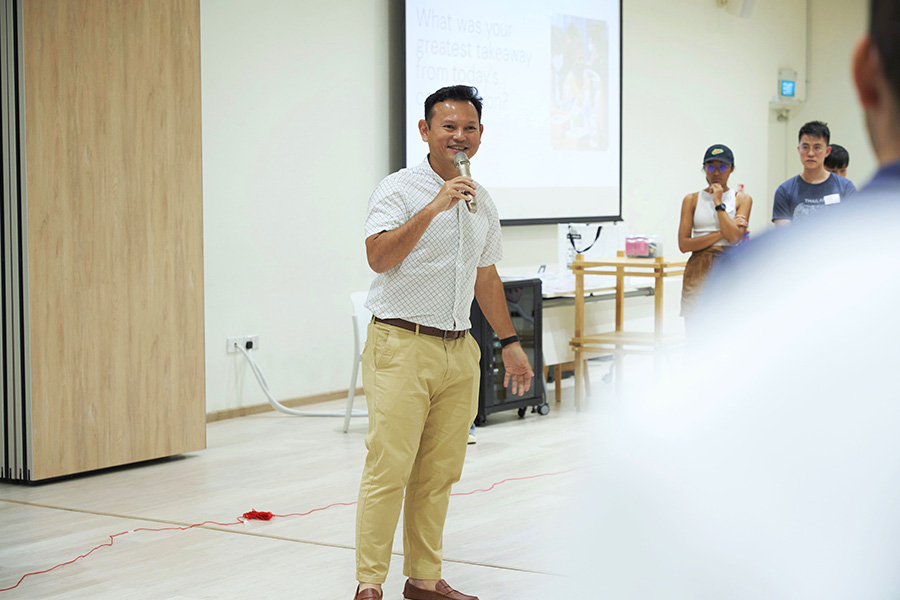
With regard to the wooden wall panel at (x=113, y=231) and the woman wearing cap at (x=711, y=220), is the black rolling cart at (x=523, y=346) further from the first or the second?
the wooden wall panel at (x=113, y=231)

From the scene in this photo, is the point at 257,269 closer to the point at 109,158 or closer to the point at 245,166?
the point at 245,166

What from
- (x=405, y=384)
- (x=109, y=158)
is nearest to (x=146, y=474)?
(x=109, y=158)

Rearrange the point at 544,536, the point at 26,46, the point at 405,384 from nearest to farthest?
1. the point at 405,384
2. the point at 544,536
3. the point at 26,46

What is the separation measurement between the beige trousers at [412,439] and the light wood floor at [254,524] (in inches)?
11.7

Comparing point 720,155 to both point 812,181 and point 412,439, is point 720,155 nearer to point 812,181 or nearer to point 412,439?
point 812,181

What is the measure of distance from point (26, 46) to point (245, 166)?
1887mm

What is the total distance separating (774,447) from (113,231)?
4092 millimetres

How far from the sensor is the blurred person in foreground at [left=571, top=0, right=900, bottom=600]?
0.45 metres

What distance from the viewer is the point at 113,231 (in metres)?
4.24

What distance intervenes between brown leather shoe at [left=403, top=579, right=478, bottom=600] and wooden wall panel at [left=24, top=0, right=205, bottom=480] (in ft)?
6.68

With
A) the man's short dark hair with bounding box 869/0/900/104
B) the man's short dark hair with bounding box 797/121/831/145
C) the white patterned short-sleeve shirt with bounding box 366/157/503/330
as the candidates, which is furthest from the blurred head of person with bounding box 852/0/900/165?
the man's short dark hair with bounding box 797/121/831/145

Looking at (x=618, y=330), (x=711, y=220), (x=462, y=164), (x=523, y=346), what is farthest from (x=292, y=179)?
(x=462, y=164)

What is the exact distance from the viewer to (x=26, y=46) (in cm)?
392

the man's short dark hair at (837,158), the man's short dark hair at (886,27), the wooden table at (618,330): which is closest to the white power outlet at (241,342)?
the wooden table at (618,330)
